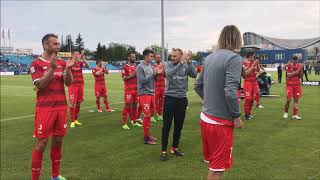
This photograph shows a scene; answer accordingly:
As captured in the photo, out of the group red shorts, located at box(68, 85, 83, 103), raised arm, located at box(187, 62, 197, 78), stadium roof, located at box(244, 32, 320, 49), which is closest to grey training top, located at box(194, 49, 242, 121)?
raised arm, located at box(187, 62, 197, 78)

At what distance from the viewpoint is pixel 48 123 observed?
5.84m

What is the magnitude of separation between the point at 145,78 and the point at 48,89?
125 inches

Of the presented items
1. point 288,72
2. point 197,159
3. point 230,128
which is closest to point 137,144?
point 197,159

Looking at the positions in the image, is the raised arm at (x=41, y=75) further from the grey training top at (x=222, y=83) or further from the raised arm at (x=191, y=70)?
the raised arm at (x=191, y=70)

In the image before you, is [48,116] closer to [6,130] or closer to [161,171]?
[161,171]

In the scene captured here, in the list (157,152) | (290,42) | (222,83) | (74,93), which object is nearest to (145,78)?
(157,152)

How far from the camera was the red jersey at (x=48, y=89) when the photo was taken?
5816 mm

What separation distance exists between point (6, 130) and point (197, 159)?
245 inches

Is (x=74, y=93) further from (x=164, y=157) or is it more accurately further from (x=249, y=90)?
(x=249, y=90)

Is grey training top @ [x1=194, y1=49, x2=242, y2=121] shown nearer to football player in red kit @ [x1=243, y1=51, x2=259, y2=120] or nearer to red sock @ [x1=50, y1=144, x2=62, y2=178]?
red sock @ [x1=50, y1=144, x2=62, y2=178]

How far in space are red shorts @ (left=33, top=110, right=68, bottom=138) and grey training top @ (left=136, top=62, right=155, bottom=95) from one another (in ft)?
9.86

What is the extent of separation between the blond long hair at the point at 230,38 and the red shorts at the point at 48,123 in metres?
2.77

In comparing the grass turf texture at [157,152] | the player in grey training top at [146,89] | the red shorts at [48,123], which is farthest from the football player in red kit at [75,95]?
the red shorts at [48,123]

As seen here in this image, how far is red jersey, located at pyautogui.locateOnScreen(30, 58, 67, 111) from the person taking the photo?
5816 mm
